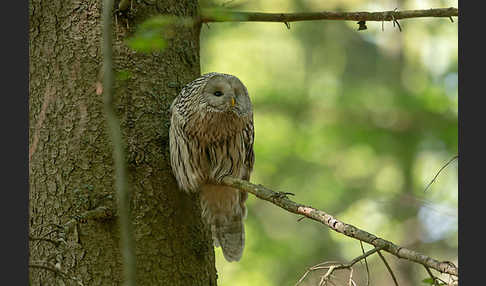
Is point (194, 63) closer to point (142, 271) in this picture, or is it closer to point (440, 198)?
Result: point (142, 271)

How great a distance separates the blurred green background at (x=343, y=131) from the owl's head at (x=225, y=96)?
4.36 m

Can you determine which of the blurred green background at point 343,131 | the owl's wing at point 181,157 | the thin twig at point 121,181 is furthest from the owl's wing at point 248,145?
the blurred green background at point 343,131

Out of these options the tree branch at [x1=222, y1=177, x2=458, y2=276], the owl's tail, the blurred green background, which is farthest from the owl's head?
the blurred green background

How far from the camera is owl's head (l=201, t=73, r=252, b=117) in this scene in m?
3.38

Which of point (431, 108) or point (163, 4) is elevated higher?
point (431, 108)

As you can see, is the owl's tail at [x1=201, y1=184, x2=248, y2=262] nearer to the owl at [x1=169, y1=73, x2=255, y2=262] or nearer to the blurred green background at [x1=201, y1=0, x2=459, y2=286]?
the owl at [x1=169, y1=73, x2=255, y2=262]

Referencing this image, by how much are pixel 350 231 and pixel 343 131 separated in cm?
649

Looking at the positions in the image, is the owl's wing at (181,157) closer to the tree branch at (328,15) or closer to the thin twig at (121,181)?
the tree branch at (328,15)

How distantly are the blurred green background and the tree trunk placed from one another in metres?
4.67

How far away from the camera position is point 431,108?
318 inches

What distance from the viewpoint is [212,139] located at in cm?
348

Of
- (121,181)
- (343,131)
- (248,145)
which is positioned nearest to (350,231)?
(121,181)

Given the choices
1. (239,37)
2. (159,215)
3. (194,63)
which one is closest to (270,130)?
(239,37)

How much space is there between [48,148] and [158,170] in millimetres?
563
